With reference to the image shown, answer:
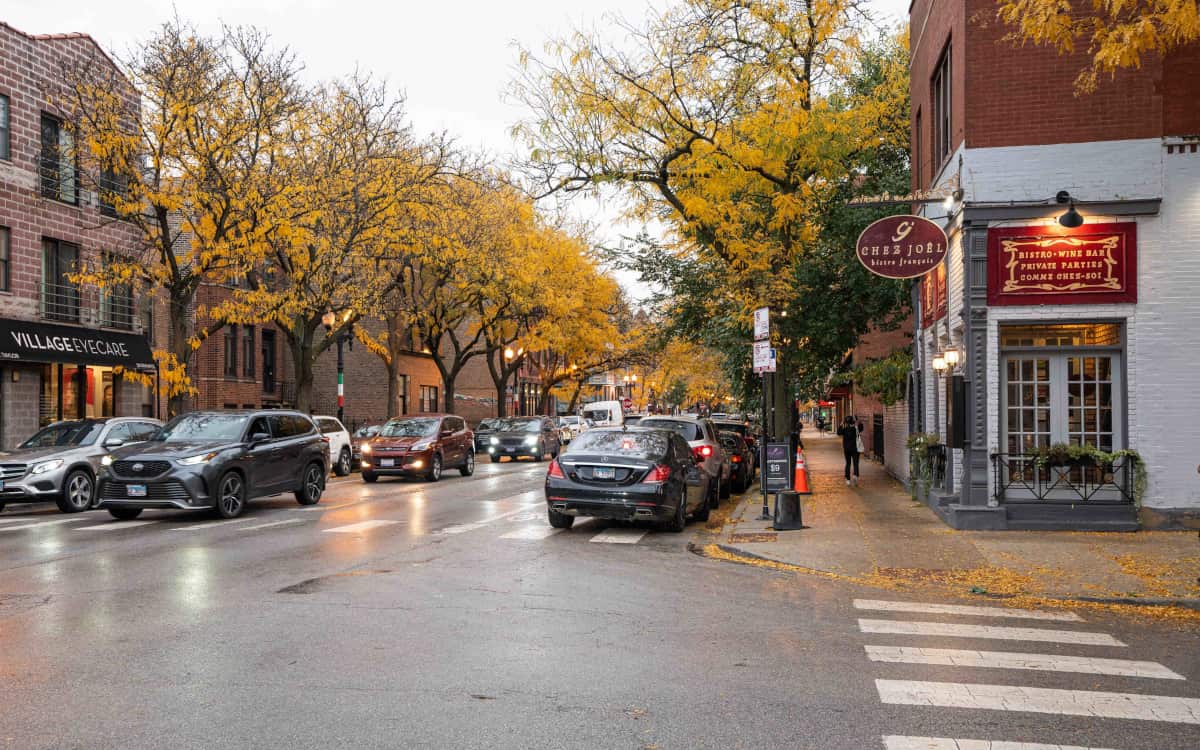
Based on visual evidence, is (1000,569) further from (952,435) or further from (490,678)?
(490,678)

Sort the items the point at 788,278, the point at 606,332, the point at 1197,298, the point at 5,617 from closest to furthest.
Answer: the point at 5,617
the point at 1197,298
the point at 788,278
the point at 606,332

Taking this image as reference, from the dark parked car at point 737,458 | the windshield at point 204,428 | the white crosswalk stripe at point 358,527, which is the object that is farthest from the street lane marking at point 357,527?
the dark parked car at point 737,458

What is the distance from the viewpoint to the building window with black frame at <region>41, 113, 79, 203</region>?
2608 cm

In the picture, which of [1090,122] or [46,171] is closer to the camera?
[1090,122]

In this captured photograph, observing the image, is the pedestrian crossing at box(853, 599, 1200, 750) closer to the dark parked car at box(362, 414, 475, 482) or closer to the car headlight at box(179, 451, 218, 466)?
the car headlight at box(179, 451, 218, 466)

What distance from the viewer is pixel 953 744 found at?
503 centimetres

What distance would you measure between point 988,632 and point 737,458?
585 inches

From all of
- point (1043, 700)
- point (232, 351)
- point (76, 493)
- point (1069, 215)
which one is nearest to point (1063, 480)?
point (1069, 215)

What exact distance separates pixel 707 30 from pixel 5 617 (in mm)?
14112

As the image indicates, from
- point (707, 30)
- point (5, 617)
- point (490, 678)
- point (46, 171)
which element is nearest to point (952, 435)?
point (707, 30)

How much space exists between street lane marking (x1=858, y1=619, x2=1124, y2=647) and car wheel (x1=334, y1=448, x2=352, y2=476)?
21229mm

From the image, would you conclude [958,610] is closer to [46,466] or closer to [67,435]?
[46,466]

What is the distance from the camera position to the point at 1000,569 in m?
10.9

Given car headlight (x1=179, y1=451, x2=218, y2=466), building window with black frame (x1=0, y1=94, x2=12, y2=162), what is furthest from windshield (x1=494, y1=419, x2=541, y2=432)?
car headlight (x1=179, y1=451, x2=218, y2=466)
